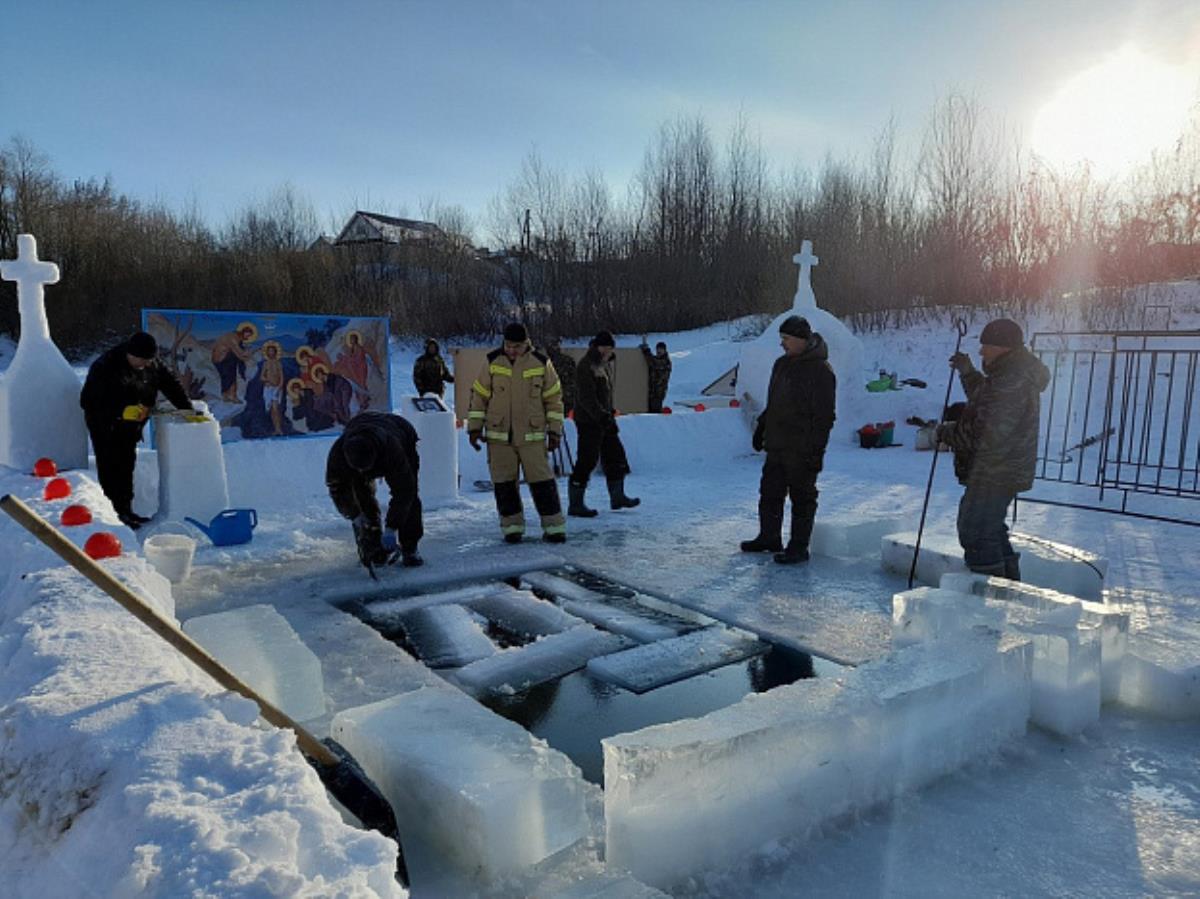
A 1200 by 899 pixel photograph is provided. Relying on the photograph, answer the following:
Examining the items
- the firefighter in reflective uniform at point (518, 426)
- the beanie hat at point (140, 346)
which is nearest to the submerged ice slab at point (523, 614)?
the firefighter in reflective uniform at point (518, 426)

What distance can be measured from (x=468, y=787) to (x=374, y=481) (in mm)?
3457

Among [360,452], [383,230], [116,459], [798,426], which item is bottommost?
[116,459]

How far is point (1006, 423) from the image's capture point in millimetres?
4336

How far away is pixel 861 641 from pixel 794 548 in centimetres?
157

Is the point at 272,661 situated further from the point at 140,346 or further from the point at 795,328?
the point at 140,346

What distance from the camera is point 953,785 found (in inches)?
112

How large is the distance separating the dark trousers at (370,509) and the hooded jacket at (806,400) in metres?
2.56

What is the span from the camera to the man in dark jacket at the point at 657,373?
45.9 ft

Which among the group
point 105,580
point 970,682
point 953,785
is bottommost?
point 953,785

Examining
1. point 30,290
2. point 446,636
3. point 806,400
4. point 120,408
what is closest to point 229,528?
point 120,408

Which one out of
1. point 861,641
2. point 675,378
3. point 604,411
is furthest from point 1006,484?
point 675,378

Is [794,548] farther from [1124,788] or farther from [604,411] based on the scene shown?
[1124,788]

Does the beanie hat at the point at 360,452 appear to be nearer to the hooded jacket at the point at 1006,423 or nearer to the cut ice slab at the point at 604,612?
the cut ice slab at the point at 604,612

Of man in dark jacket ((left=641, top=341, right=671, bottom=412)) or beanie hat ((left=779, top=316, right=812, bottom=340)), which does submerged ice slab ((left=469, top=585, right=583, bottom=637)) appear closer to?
beanie hat ((left=779, top=316, right=812, bottom=340))
